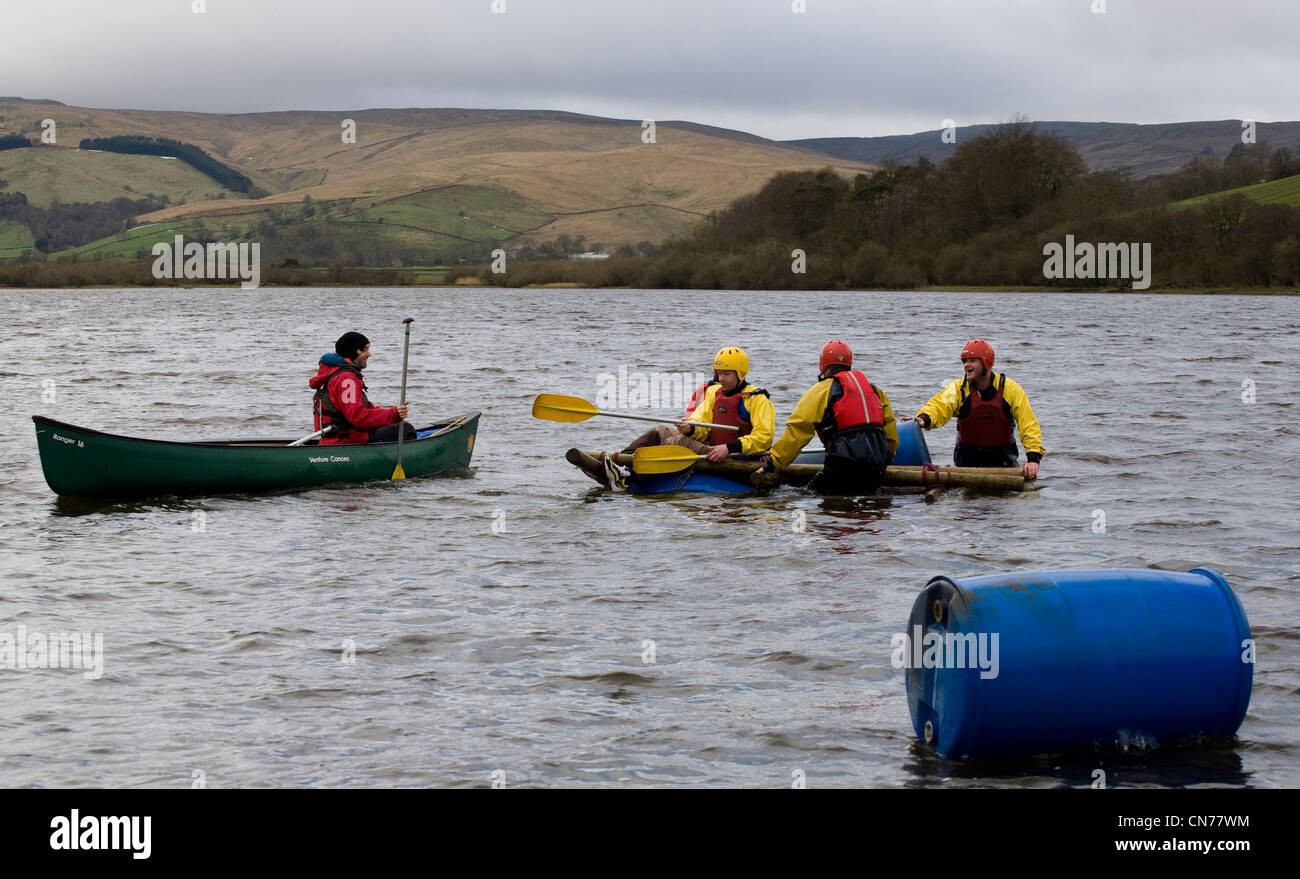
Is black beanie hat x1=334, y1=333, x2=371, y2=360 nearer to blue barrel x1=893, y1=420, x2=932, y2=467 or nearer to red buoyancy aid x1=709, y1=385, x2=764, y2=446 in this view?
red buoyancy aid x1=709, y1=385, x2=764, y2=446

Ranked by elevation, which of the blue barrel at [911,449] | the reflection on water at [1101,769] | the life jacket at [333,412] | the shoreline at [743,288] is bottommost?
the reflection on water at [1101,769]


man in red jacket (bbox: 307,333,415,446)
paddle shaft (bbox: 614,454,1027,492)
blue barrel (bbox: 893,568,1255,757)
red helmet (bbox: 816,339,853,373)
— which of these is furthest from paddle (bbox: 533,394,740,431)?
blue barrel (bbox: 893,568,1255,757)

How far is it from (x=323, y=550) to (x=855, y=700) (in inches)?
240

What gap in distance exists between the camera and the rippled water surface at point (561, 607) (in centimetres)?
654

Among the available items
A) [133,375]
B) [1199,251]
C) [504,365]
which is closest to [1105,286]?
[1199,251]

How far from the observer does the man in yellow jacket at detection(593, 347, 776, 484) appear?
14.3 m

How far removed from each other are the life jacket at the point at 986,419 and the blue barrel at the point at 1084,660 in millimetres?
7811

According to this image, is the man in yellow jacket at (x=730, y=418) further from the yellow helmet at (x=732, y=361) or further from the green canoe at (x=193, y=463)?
the green canoe at (x=193, y=463)

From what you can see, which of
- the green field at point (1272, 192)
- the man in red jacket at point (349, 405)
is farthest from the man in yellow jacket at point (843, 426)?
the green field at point (1272, 192)

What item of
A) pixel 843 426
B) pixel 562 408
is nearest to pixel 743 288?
pixel 562 408

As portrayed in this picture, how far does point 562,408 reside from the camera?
1603 cm

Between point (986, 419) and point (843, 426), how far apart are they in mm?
1635

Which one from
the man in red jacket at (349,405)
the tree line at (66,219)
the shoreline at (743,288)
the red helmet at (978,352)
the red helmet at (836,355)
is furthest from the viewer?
the tree line at (66,219)

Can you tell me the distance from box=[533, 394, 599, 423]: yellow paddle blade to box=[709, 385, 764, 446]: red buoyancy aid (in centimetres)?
190
